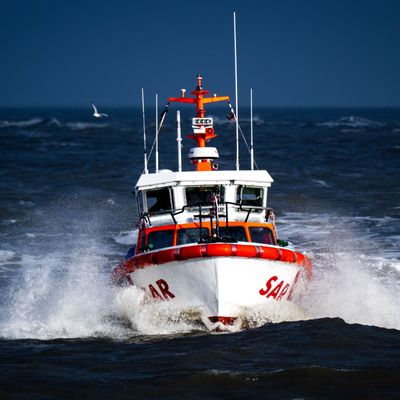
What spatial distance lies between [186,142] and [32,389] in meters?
42.0

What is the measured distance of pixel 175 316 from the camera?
1292 cm

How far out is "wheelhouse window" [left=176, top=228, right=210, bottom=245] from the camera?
1366cm

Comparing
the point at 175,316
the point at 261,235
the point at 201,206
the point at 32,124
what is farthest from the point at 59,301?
the point at 32,124

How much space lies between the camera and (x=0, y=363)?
36.2 ft

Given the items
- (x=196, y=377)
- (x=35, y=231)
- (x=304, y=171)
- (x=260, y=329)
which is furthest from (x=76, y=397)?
(x=304, y=171)

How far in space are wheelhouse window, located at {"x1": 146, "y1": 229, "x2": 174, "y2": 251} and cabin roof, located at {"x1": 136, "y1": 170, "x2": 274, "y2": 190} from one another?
2.92 feet

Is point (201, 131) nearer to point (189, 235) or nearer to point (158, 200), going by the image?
point (158, 200)

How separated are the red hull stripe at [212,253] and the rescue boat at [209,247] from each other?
1 cm

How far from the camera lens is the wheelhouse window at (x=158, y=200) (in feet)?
47.9

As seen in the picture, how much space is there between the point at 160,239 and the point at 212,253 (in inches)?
69.9

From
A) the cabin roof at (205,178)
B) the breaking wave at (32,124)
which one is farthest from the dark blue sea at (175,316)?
the breaking wave at (32,124)

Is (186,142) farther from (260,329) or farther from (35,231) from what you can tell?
(260,329)

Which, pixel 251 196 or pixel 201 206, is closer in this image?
pixel 201 206

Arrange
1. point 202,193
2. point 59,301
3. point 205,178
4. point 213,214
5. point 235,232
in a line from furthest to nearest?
point 59,301
point 202,193
point 205,178
point 235,232
point 213,214
